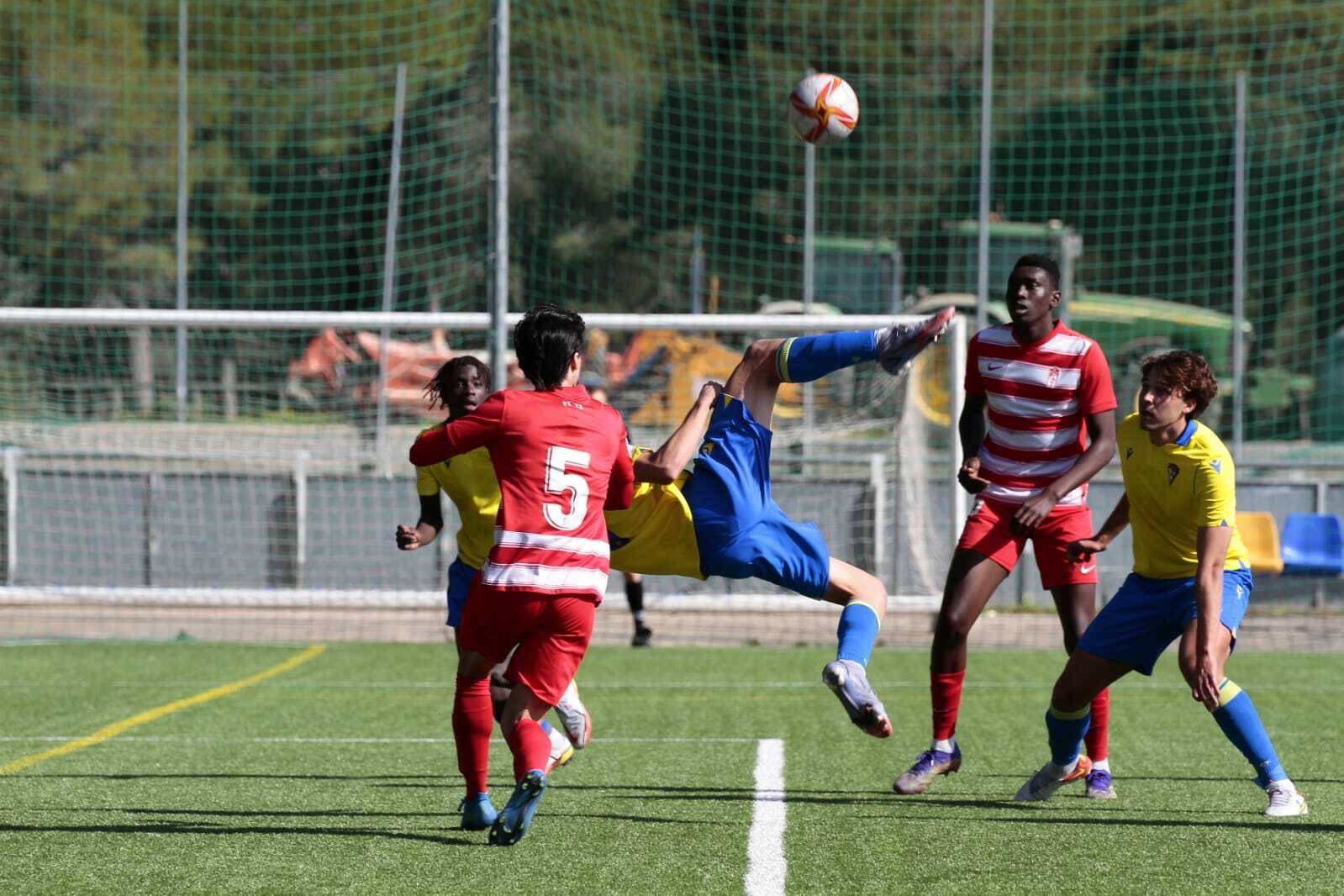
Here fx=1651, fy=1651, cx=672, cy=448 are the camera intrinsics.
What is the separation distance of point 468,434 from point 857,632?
Result: 150 cm

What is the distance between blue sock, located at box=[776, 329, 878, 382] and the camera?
545 centimetres

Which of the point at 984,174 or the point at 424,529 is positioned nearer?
the point at 424,529

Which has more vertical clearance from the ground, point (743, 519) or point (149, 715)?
point (743, 519)

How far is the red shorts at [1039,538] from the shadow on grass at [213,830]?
2.29m

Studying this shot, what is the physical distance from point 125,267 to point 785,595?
17195 millimetres

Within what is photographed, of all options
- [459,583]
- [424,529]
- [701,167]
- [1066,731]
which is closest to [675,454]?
[424,529]

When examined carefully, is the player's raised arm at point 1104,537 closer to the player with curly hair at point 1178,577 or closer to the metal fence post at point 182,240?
the player with curly hair at point 1178,577

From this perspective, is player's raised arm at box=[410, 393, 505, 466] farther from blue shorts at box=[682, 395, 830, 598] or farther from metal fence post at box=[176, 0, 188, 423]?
metal fence post at box=[176, 0, 188, 423]

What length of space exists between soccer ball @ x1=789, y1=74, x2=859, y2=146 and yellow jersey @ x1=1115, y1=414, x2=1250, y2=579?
2240 millimetres

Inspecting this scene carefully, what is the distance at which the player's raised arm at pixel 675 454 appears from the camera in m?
5.16

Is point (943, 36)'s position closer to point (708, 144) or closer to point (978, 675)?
point (708, 144)

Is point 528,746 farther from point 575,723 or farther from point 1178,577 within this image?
point 1178,577

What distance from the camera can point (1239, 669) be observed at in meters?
11.0

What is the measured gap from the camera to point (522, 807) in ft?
15.9
